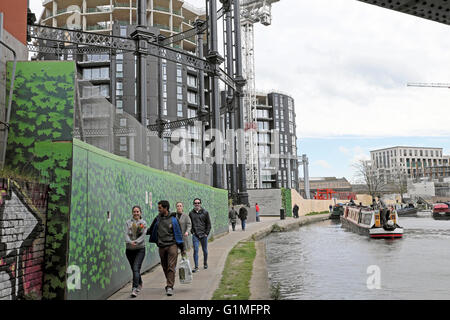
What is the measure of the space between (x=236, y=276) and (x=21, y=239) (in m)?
5.06

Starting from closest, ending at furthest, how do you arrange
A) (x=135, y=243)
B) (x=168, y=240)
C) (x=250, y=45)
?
(x=135, y=243) → (x=168, y=240) → (x=250, y=45)

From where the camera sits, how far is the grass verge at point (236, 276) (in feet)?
23.6

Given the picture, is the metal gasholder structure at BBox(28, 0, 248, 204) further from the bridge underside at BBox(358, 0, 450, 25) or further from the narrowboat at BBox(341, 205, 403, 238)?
the bridge underside at BBox(358, 0, 450, 25)

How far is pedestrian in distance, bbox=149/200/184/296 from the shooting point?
7375 mm

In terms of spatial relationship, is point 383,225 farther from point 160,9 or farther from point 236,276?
point 160,9

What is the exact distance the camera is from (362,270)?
1148 cm

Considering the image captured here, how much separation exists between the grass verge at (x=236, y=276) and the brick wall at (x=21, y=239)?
9.53 ft

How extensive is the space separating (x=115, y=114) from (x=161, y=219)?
3171mm

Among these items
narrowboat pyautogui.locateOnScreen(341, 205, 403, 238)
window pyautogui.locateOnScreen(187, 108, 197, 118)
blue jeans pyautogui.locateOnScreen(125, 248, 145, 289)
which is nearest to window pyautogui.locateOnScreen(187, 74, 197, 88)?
window pyautogui.locateOnScreen(187, 108, 197, 118)

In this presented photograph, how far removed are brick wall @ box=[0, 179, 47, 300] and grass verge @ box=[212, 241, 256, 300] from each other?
9.53ft

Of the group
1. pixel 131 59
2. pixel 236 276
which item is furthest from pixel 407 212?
pixel 236 276

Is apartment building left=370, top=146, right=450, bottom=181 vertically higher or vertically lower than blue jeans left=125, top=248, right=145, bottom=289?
higher

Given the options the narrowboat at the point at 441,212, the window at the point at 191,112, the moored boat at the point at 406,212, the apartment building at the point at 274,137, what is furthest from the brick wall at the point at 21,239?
the apartment building at the point at 274,137

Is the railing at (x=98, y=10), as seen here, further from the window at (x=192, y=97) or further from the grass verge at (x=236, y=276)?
the grass verge at (x=236, y=276)
